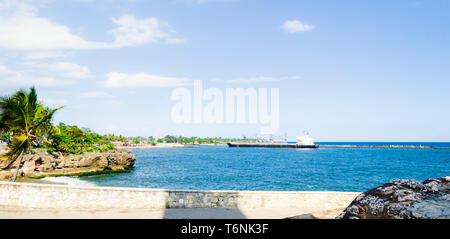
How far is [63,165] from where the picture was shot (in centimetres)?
3984

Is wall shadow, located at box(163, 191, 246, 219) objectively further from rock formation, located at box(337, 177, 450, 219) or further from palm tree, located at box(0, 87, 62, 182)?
palm tree, located at box(0, 87, 62, 182)

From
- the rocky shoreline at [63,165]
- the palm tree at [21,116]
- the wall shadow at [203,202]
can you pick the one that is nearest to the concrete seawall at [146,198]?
the wall shadow at [203,202]

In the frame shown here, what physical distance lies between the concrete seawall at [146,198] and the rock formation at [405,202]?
5.84 m

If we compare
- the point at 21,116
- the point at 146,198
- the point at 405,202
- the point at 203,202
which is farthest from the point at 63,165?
the point at 405,202

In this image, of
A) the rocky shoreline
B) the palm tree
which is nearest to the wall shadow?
the palm tree

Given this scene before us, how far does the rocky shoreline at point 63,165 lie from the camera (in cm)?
3388

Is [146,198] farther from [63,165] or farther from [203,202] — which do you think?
[63,165]

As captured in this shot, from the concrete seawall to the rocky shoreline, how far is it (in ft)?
73.8

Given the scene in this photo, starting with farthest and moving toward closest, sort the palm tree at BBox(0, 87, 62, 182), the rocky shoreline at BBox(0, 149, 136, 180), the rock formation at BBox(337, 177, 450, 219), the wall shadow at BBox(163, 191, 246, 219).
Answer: the rocky shoreline at BBox(0, 149, 136, 180) < the palm tree at BBox(0, 87, 62, 182) < the wall shadow at BBox(163, 191, 246, 219) < the rock formation at BBox(337, 177, 450, 219)

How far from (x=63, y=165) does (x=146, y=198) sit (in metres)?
33.7

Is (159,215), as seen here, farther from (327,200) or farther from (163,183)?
(163,183)

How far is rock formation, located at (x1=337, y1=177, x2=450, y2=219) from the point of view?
5.63m
